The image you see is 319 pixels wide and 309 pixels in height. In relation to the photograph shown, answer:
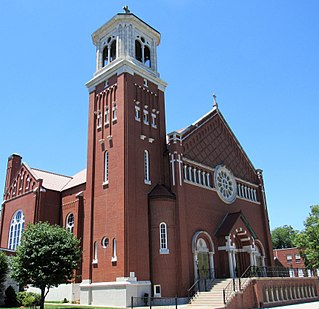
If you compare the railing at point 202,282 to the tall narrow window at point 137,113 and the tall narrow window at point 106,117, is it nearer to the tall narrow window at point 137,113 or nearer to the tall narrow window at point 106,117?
the tall narrow window at point 137,113

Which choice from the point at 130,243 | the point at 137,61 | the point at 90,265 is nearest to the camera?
the point at 130,243

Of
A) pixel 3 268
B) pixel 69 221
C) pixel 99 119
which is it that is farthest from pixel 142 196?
pixel 3 268

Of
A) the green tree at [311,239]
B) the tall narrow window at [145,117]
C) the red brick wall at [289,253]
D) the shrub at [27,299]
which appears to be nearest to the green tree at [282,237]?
the red brick wall at [289,253]

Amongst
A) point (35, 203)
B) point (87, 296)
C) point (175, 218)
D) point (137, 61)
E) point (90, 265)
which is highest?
point (137, 61)

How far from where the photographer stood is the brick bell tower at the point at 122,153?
25.6 m

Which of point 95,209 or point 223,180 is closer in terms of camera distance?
point 95,209

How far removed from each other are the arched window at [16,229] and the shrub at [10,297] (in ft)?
41.0

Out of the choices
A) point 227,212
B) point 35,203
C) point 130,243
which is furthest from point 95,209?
point 227,212

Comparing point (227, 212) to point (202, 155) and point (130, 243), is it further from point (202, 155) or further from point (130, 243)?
point (130, 243)

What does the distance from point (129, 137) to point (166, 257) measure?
9.65 meters

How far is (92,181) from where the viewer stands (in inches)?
1173

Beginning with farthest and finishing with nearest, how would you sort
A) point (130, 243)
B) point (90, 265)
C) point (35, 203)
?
point (35, 203)
point (90, 265)
point (130, 243)

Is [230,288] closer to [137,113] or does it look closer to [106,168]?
[106,168]

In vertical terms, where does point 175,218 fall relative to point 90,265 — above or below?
above
